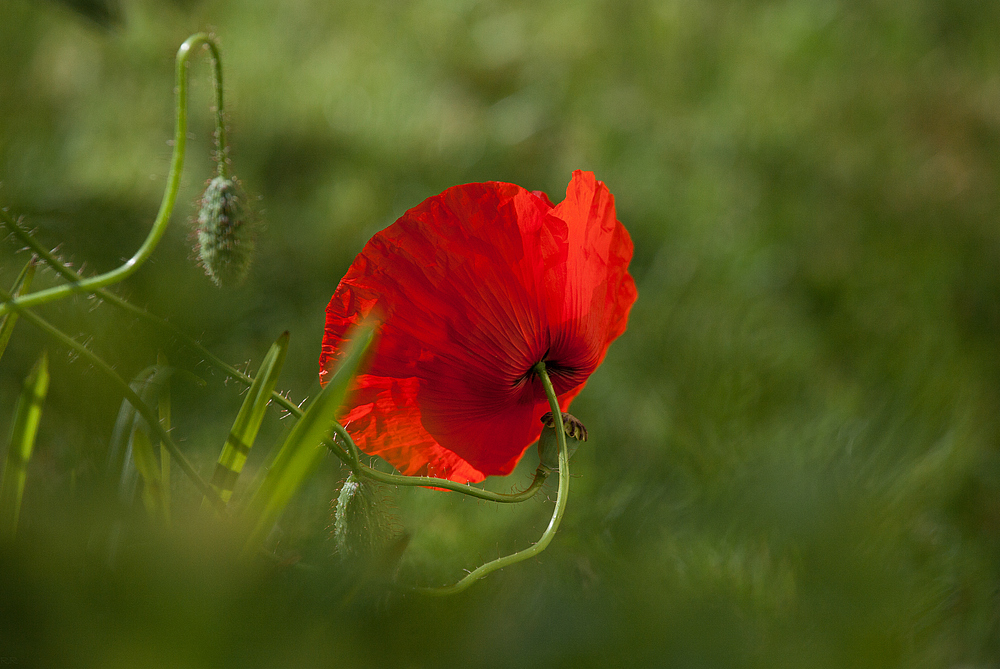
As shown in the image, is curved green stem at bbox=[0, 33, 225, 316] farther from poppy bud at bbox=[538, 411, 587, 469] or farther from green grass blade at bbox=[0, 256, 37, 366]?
poppy bud at bbox=[538, 411, 587, 469]

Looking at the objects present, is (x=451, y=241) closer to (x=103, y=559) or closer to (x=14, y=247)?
(x=103, y=559)

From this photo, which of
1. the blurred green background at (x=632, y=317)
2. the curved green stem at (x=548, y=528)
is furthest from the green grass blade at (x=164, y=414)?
the curved green stem at (x=548, y=528)

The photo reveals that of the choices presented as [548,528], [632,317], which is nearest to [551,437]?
[548,528]

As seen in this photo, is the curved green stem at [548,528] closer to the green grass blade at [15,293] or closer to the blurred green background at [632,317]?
the blurred green background at [632,317]

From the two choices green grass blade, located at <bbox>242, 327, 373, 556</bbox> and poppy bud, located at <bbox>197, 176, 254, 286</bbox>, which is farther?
poppy bud, located at <bbox>197, 176, 254, 286</bbox>

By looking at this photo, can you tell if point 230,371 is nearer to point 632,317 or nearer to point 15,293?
point 15,293

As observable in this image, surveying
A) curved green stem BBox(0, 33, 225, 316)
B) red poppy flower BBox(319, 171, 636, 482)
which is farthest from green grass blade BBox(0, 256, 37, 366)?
red poppy flower BBox(319, 171, 636, 482)
